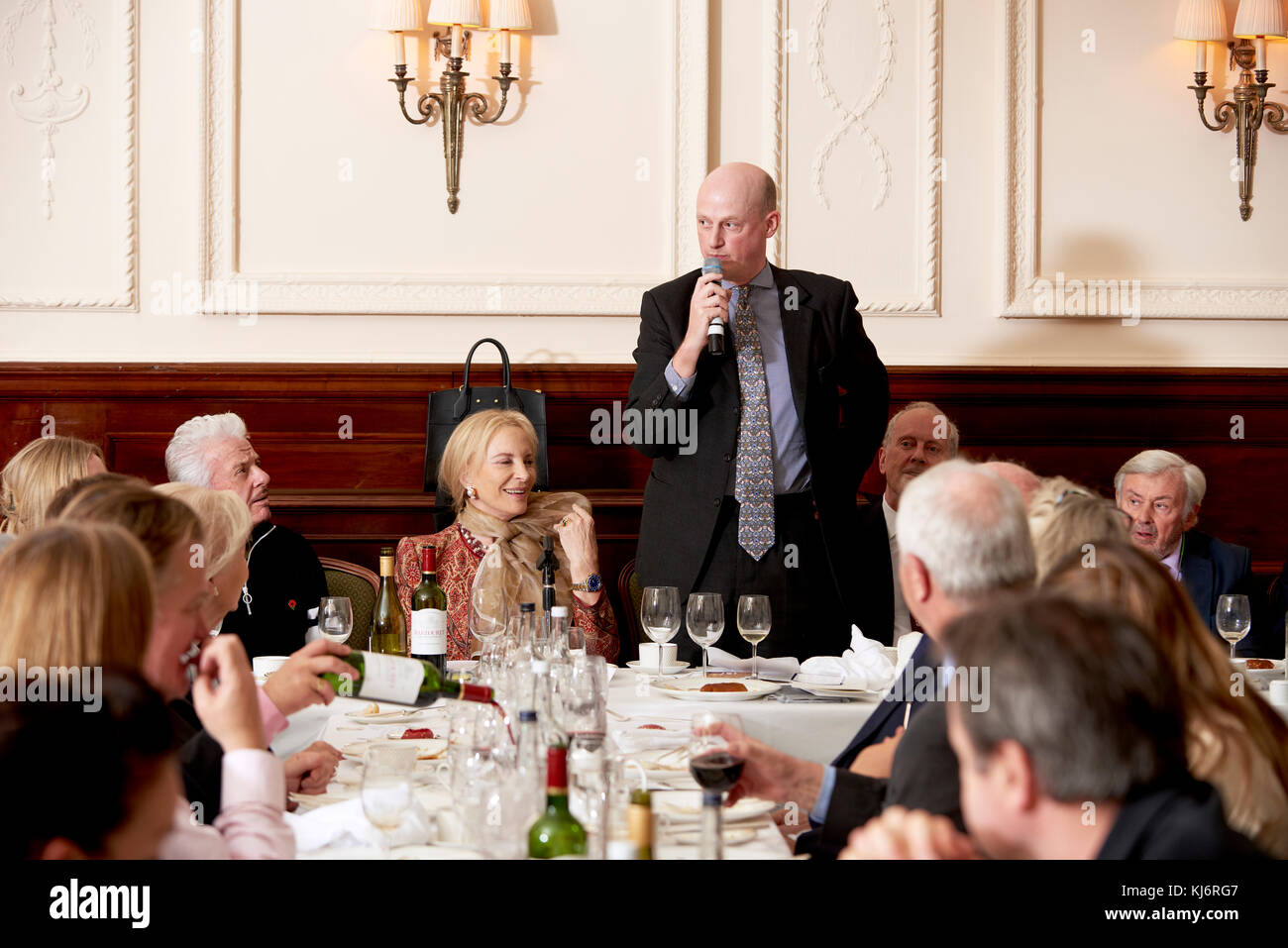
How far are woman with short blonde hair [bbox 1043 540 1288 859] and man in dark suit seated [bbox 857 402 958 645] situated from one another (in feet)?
6.89

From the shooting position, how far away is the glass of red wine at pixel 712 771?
4.74 feet

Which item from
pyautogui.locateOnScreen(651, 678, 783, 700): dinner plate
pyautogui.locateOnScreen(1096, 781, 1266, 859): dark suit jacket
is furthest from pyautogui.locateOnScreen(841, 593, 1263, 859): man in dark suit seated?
pyautogui.locateOnScreen(651, 678, 783, 700): dinner plate

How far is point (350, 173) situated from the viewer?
4.67 metres

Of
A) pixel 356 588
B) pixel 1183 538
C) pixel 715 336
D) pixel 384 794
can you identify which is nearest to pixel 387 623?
pixel 356 588

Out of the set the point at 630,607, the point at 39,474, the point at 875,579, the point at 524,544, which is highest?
the point at 39,474

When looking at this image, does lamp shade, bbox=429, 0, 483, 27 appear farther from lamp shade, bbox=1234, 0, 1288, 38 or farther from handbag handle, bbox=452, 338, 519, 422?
lamp shade, bbox=1234, 0, 1288, 38

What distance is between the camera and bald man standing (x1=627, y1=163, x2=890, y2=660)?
3518 millimetres

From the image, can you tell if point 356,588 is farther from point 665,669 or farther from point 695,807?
point 695,807

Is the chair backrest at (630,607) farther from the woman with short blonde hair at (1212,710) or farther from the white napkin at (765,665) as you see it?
the woman with short blonde hair at (1212,710)

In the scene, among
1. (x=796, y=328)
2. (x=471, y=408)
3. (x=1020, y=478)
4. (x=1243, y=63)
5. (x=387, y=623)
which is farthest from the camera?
(x=1243, y=63)

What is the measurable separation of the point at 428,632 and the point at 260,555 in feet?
3.22

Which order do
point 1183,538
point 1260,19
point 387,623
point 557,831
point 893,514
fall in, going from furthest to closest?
point 1260,19 < point 893,514 < point 1183,538 < point 387,623 < point 557,831

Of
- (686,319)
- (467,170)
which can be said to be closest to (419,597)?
(686,319)

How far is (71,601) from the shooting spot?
4.51 ft
